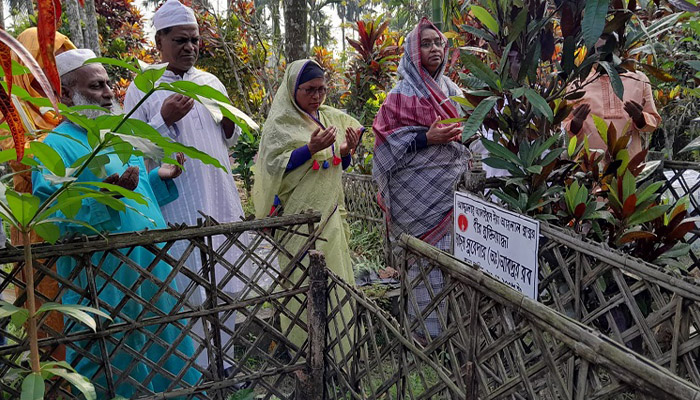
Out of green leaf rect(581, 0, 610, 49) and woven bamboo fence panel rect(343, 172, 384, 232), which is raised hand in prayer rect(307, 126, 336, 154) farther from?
woven bamboo fence panel rect(343, 172, 384, 232)

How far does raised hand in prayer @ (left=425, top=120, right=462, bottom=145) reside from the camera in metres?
2.88

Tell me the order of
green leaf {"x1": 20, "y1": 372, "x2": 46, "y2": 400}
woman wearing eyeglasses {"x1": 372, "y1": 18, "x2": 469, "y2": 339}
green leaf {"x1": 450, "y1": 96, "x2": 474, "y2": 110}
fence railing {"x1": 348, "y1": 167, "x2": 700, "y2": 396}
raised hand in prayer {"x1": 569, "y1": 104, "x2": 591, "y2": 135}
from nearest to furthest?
green leaf {"x1": 20, "y1": 372, "x2": 46, "y2": 400} < fence railing {"x1": 348, "y1": 167, "x2": 700, "y2": 396} < green leaf {"x1": 450, "y1": 96, "x2": 474, "y2": 110} < raised hand in prayer {"x1": 569, "y1": 104, "x2": 591, "y2": 135} < woman wearing eyeglasses {"x1": 372, "y1": 18, "x2": 469, "y2": 339}

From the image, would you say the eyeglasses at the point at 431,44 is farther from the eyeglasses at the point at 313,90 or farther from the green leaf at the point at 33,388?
the green leaf at the point at 33,388

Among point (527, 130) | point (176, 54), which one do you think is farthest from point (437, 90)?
point (176, 54)

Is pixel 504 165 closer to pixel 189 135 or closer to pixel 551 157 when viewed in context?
pixel 551 157

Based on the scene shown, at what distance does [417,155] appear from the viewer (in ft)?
9.97

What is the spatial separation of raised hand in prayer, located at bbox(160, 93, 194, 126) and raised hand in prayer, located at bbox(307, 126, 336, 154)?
62 cm

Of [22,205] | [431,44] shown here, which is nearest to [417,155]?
[431,44]

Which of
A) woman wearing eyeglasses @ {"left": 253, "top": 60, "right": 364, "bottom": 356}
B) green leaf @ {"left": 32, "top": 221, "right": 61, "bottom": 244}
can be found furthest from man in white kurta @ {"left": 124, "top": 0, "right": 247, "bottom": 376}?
green leaf @ {"left": 32, "top": 221, "right": 61, "bottom": 244}

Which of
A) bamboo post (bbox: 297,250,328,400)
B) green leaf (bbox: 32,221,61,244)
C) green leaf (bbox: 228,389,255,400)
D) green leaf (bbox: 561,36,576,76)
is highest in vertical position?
green leaf (bbox: 561,36,576,76)

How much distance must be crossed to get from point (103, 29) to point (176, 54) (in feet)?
24.1

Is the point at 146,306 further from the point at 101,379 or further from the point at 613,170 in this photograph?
the point at 613,170

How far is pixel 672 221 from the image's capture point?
1985 mm

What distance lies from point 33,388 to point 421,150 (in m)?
2.29
